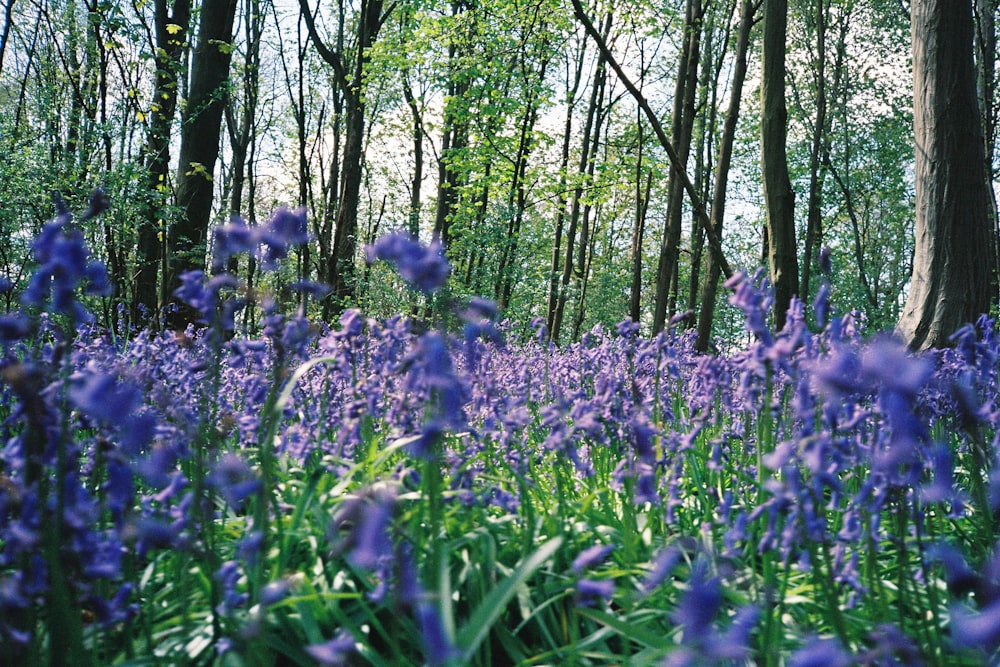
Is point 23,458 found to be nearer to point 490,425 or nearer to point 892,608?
point 490,425

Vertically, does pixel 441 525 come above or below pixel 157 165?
below

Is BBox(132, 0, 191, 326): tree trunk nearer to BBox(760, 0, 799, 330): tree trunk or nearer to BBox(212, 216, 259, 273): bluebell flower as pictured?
BBox(760, 0, 799, 330): tree trunk

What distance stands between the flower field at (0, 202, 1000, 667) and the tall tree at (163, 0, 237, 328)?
26.4ft

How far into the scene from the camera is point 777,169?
6.32 meters

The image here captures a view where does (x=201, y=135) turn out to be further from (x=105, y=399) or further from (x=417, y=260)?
(x=105, y=399)

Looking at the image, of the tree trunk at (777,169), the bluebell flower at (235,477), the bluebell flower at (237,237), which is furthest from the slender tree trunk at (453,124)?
the bluebell flower at (235,477)

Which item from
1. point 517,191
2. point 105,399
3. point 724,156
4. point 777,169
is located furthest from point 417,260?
point 517,191

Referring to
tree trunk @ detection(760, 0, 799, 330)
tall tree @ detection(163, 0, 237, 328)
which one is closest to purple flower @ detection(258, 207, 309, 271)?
tree trunk @ detection(760, 0, 799, 330)

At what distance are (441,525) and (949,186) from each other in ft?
18.7

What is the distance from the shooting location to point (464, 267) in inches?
733

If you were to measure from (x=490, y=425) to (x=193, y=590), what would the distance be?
1.37 metres

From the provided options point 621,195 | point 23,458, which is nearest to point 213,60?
point 23,458

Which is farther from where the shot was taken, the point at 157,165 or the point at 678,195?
the point at 678,195

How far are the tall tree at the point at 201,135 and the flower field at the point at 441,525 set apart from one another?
804 cm
